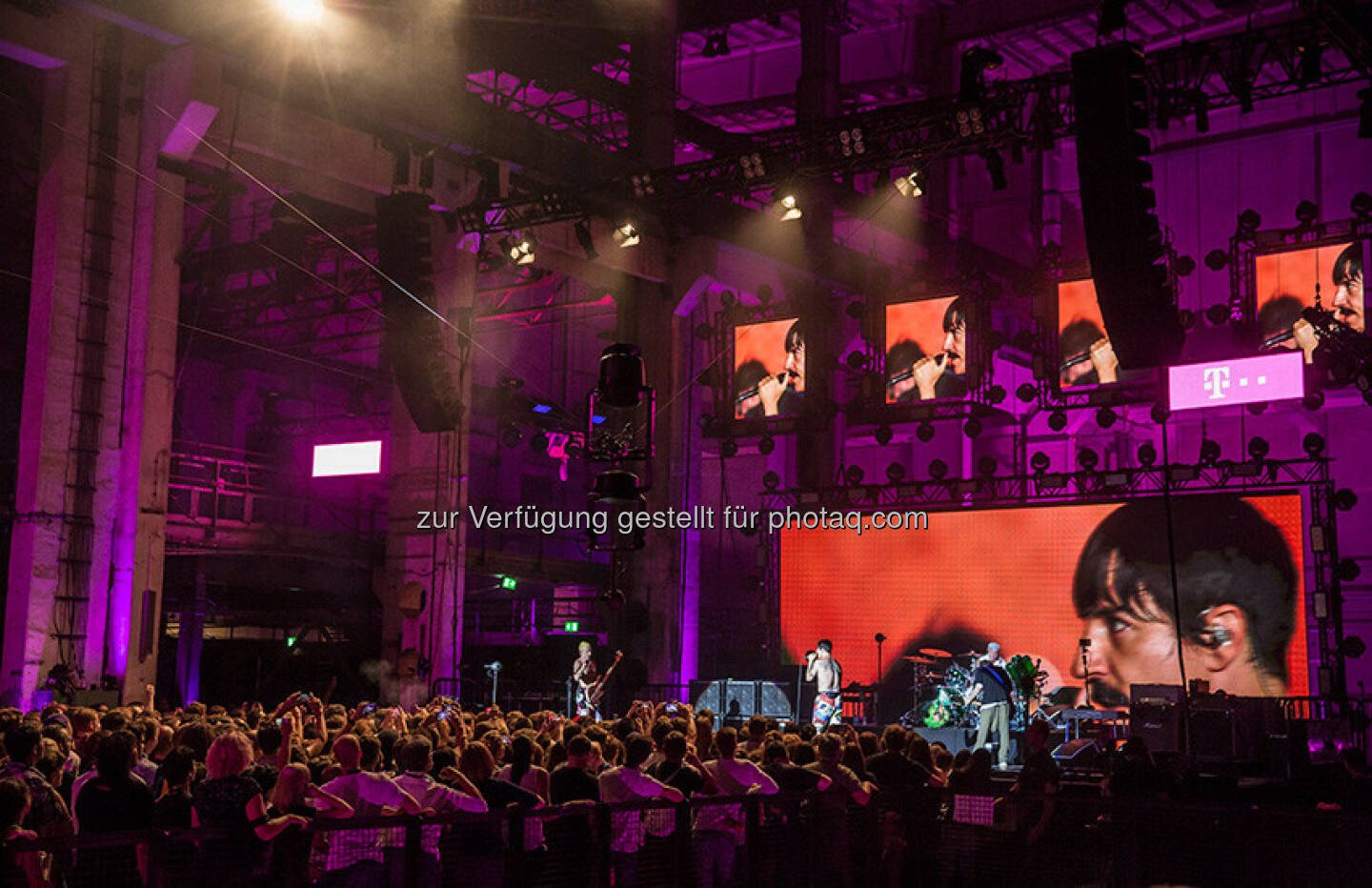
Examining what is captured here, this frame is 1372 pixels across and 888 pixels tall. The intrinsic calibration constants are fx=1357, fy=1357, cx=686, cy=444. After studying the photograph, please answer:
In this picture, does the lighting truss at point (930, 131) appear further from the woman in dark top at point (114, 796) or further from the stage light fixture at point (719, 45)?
the woman in dark top at point (114, 796)

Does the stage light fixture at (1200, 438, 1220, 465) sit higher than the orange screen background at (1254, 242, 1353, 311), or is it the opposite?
the orange screen background at (1254, 242, 1353, 311)

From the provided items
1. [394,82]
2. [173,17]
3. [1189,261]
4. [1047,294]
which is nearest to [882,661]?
[1047,294]

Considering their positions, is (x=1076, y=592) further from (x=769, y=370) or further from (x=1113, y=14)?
(x=1113, y=14)

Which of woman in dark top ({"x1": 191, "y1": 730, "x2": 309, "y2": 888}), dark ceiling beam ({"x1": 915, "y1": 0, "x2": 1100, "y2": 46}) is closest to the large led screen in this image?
dark ceiling beam ({"x1": 915, "y1": 0, "x2": 1100, "y2": 46})

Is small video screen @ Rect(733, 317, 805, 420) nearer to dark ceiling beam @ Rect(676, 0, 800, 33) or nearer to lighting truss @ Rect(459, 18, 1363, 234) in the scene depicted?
lighting truss @ Rect(459, 18, 1363, 234)

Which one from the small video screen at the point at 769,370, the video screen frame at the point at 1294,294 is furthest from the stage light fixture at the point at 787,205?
the video screen frame at the point at 1294,294

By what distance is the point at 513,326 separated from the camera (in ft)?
103

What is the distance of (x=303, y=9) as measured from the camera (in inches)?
668

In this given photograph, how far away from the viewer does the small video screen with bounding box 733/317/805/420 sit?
23.0m

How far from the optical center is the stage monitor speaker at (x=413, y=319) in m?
19.6

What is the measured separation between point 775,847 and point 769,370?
1693 cm

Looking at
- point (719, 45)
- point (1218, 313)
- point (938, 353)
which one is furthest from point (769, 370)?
point (1218, 313)

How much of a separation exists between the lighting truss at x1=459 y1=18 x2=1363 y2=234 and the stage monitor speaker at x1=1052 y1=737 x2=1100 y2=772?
21.1 ft

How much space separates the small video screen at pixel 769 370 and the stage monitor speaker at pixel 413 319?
5565mm
